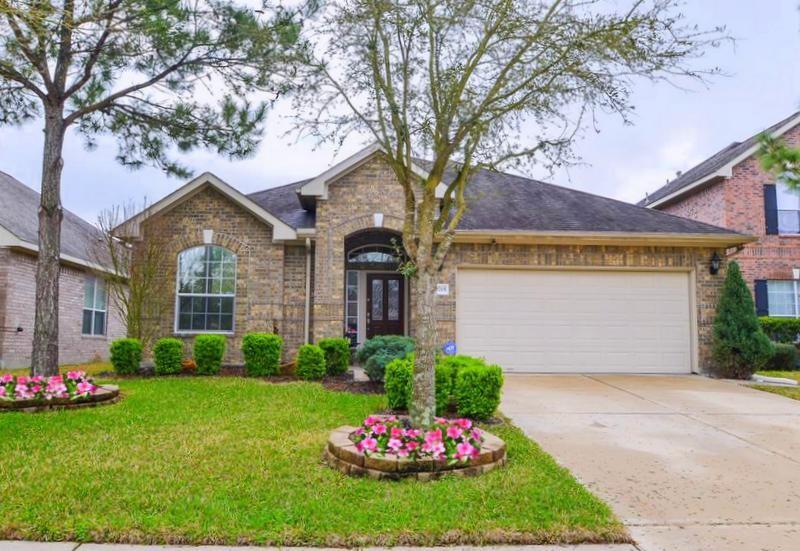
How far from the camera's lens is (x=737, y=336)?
10.6 meters

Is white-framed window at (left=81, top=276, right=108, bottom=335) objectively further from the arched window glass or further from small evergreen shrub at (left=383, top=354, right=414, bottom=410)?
small evergreen shrub at (left=383, top=354, right=414, bottom=410)

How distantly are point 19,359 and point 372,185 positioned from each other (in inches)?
360

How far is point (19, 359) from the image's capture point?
12203 millimetres

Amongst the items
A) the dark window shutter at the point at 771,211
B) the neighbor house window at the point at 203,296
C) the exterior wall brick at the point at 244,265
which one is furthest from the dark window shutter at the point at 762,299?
the neighbor house window at the point at 203,296

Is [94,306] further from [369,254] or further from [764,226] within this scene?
[764,226]

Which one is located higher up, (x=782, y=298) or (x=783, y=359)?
(x=782, y=298)

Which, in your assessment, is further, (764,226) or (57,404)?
(764,226)

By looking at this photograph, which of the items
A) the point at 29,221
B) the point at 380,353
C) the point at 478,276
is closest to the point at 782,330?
the point at 478,276

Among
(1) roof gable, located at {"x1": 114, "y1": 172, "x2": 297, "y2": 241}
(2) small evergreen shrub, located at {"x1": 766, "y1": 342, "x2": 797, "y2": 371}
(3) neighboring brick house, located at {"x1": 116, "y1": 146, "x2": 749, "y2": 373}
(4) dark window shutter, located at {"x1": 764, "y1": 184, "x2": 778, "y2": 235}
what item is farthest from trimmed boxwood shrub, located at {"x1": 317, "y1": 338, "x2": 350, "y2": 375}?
(4) dark window shutter, located at {"x1": 764, "y1": 184, "x2": 778, "y2": 235}

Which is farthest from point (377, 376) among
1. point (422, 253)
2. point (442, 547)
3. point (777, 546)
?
point (777, 546)

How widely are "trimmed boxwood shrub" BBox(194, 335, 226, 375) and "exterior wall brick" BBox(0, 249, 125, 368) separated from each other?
5192mm

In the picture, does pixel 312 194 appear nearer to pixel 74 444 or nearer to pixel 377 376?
pixel 377 376

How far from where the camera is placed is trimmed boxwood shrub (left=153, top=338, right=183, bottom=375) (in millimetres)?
9984

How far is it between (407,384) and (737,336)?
7775 millimetres
